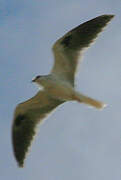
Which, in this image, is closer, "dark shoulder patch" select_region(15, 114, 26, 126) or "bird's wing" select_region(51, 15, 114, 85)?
"bird's wing" select_region(51, 15, 114, 85)

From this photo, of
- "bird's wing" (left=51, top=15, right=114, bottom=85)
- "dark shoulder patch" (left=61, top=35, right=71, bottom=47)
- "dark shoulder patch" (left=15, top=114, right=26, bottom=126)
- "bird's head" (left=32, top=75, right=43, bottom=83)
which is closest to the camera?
"bird's head" (left=32, top=75, right=43, bottom=83)

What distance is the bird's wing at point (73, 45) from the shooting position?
17750mm

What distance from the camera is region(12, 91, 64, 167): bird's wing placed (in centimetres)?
1828

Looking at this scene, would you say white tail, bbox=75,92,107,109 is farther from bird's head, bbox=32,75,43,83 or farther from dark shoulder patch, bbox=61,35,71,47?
dark shoulder patch, bbox=61,35,71,47

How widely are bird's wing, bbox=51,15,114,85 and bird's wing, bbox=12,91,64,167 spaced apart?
1.03 meters

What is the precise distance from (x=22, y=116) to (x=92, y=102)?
113 inches

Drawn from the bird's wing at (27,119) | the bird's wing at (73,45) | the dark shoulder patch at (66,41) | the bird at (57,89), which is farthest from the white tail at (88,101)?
the dark shoulder patch at (66,41)

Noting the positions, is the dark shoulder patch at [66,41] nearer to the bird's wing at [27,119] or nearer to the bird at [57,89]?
the bird at [57,89]

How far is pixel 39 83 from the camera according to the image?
17234mm

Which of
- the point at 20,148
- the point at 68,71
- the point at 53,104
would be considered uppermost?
the point at 68,71

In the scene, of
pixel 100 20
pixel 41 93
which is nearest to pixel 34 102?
pixel 41 93

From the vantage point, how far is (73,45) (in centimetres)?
1800

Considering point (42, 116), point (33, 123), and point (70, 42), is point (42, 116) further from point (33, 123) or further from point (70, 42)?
point (70, 42)

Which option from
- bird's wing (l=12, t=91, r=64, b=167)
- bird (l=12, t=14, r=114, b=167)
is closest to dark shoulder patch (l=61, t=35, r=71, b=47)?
bird (l=12, t=14, r=114, b=167)
